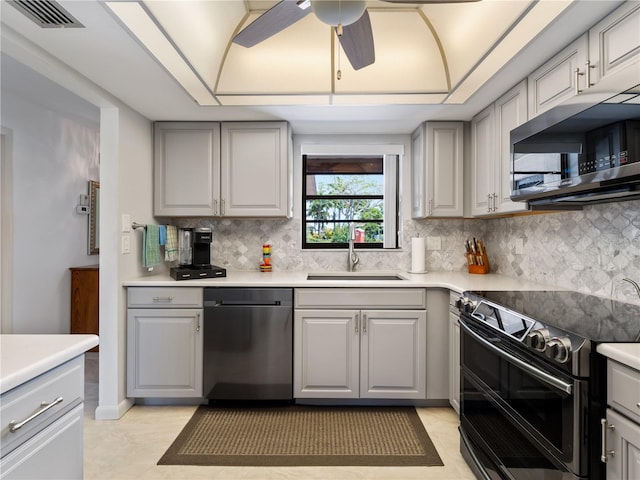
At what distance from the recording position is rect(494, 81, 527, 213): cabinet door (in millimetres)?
2164

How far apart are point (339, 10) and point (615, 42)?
1114mm

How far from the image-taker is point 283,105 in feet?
8.45

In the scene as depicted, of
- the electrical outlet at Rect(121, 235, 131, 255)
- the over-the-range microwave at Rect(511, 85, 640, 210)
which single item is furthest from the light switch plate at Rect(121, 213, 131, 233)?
the over-the-range microwave at Rect(511, 85, 640, 210)

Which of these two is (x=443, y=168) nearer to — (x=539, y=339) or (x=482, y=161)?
(x=482, y=161)

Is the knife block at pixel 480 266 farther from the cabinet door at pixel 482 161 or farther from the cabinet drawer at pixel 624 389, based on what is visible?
the cabinet drawer at pixel 624 389

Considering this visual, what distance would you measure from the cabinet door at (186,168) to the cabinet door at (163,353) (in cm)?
85

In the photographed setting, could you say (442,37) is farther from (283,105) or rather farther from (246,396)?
(246,396)

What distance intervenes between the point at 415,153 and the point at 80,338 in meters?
2.77

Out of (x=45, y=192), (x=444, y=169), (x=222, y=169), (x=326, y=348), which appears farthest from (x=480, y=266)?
(x=45, y=192)

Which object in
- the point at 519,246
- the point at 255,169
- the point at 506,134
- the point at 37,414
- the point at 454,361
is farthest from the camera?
the point at 255,169

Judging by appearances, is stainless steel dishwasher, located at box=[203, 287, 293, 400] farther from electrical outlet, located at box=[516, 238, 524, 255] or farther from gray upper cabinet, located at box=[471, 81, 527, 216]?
electrical outlet, located at box=[516, 238, 524, 255]

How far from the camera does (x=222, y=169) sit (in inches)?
117

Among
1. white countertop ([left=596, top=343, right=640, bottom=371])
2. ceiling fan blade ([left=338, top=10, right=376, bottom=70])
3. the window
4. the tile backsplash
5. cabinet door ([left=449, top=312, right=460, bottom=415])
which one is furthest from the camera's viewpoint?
the window

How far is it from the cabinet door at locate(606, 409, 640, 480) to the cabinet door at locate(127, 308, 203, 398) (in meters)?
2.25
